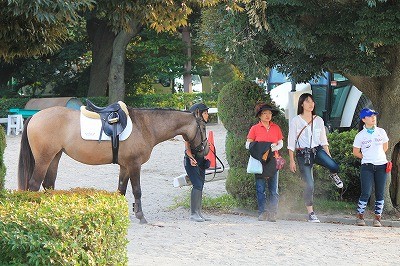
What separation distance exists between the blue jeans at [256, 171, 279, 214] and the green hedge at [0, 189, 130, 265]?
208 inches

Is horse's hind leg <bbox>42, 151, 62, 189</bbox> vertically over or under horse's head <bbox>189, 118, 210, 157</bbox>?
under

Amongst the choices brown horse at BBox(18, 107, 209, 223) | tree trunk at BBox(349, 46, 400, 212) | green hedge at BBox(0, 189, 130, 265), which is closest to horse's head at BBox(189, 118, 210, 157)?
brown horse at BBox(18, 107, 209, 223)

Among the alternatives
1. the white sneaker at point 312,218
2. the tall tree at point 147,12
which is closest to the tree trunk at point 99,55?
the white sneaker at point 312,218

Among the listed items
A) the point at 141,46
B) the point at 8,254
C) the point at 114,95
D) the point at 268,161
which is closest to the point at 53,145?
the point at 268,161

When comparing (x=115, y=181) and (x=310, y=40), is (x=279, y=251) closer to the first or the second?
(x=310, y=40)

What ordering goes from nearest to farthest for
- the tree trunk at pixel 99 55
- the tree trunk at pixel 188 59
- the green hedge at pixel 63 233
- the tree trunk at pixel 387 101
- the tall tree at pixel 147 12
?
1. the green hedge at pixel 63 233
2. the tall tree at pixel 147 12
3. the tree trunk at pixel 387 101
4. the tree trunk at pixel 99 55
5. the tree trunk at pixel 188 59

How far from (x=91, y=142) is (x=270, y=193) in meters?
2.83

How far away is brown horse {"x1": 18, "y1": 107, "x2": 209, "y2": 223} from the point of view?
36.2 feet

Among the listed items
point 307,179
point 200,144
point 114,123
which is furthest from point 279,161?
point 114,123

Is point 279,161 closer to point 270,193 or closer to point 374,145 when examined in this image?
point 270,193

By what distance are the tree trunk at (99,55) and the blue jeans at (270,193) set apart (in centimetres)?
2149

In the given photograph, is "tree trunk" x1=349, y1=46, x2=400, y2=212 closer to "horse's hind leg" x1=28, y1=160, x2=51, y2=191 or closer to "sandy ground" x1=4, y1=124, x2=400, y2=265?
"sandy ground" x1=4, y1=124, x2=400, y2=265

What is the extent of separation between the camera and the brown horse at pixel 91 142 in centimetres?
1105

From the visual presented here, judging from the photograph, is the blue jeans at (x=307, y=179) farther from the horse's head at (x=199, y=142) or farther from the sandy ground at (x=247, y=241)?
the horse's head at (x=199, y=142)
